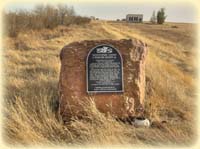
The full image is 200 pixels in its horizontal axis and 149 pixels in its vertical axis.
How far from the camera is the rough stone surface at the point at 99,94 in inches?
277

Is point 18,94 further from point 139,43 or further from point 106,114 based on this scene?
point 139,43

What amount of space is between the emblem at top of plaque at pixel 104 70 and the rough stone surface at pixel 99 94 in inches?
3.2

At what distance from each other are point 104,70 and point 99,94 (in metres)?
0.41

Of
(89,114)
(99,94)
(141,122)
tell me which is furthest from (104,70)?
(141,122)

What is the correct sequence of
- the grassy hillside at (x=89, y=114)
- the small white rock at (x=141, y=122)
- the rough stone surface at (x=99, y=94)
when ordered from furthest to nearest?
the rough stone surface at (x=99, y=94) → the small white rock at (x=141, y=122) → the grassy hillside at (x=89, y=114)

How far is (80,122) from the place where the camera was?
6754mm

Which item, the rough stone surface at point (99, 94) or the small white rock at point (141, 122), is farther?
the rough stone surface at point (99, 94)

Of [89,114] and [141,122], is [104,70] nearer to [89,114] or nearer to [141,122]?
[89,114]

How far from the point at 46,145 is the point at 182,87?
12.7 ft

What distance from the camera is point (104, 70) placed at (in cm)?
691

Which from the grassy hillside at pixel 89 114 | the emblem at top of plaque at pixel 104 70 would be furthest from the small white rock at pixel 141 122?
the emblem at top of plaque at pixel 104 70

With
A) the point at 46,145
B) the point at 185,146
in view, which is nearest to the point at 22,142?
the point at 46,145

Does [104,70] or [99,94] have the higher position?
[104,70]

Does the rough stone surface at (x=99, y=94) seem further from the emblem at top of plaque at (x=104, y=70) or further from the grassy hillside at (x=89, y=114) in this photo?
the grassy hillside at (x=89, y=114)
